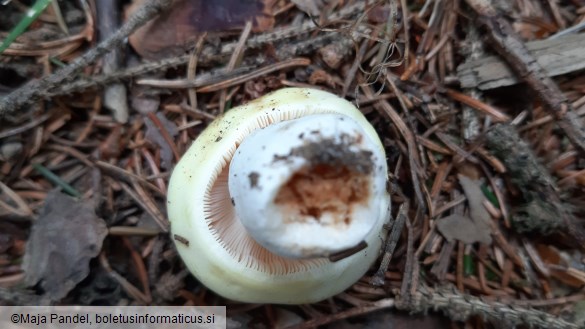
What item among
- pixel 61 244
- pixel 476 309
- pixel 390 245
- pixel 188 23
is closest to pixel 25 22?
pixel 188 23

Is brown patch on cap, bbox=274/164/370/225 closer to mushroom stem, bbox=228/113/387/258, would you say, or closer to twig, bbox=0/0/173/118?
mushroom stem, bbox=228/113/387/258

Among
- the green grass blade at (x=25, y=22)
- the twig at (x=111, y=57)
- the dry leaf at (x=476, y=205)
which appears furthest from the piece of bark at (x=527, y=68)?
the green grass blade at (x=25, y=22)

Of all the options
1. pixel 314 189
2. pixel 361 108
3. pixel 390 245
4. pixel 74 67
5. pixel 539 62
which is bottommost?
pixel 390 245

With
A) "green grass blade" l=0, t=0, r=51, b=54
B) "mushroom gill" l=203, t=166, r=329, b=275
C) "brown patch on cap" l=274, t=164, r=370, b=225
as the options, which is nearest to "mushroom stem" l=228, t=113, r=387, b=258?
"brown patch on cap" l=274, t=164, r=370, b=225

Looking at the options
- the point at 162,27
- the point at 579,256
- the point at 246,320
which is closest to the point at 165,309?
the point at 246,320

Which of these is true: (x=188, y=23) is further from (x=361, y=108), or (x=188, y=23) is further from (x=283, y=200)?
(x=283, y=200)

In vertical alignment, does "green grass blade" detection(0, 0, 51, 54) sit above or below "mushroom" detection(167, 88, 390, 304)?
above

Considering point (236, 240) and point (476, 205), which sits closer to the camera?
point (236, 240)
